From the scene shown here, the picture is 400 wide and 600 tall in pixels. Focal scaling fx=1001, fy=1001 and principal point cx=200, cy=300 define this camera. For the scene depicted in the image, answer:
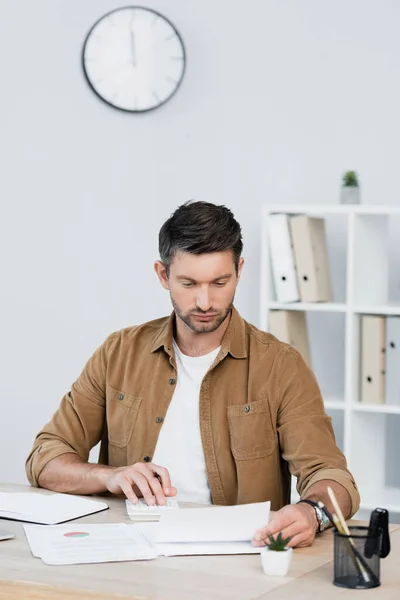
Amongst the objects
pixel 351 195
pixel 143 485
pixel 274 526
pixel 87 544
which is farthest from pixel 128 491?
pixel 351 195

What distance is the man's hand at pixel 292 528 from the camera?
1.73 meters

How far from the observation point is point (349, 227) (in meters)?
3.51

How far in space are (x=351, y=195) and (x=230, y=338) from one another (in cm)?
143

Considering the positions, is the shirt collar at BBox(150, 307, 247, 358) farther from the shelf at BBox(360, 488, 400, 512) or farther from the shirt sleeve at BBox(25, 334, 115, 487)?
the shelf at BBox(360, 488, 400, 512)

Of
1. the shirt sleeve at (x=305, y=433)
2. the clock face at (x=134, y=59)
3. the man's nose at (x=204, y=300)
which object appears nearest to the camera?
the shirt sleeve at (x=305, y=433)

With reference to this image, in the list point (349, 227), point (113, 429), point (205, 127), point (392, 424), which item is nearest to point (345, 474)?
point (113, 429)

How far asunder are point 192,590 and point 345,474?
2.03 ft

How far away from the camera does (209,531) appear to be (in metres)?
1.76

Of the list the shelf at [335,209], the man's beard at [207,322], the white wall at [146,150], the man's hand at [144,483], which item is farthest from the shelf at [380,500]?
the man's hand at [144,483]

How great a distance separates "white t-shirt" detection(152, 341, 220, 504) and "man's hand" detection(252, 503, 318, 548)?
1.62 feet

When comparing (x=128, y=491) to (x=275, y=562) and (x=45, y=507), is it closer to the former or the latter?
(x=45, y=507)

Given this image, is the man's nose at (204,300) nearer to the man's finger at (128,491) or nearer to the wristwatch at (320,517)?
the man's finger at (128,491)

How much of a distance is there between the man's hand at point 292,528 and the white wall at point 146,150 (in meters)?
2.18

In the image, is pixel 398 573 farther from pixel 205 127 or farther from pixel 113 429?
pixel 205 127
